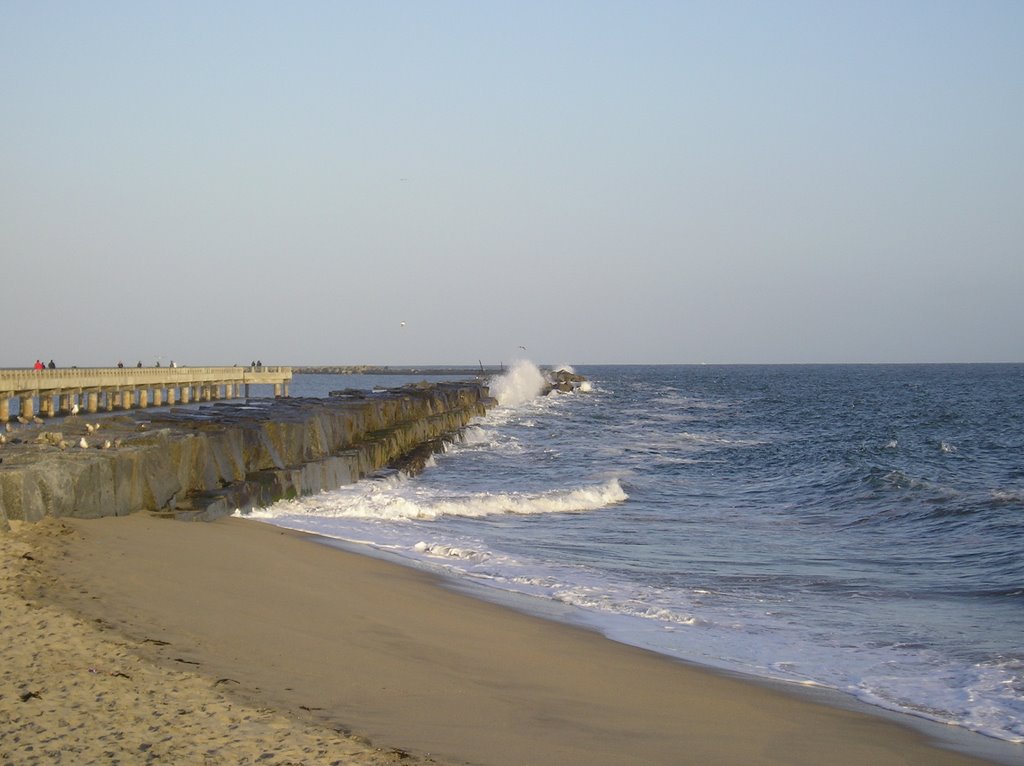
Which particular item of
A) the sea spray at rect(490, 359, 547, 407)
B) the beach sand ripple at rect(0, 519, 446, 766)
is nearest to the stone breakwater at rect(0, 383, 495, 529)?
the beach sand ripple at rect(0, 519, 446, 766)

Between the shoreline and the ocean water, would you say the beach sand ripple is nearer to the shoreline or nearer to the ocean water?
the shoreline

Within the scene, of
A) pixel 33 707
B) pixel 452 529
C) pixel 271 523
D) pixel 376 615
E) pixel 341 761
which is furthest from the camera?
pixel 452 529

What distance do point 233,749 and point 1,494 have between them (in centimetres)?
514

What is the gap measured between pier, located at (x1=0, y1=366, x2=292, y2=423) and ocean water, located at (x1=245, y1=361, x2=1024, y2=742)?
1317cm

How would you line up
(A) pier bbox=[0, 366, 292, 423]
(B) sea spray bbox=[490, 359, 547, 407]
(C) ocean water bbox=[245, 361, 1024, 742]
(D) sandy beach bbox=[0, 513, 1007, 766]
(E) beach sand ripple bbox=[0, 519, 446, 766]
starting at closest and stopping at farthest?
(E) beach sand ripple bbox=[0, 519, 446, 766], (D) sandy beach bbox=[0, 513, 1007, 766], (C) ocean water bbox=[245, 361, 1024, 742], (A) pier bbox=[0, 366, 292, 423], (B) sea spray bbox=[490, 359, 547, 407]

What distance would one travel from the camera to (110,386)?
42000 millimetres

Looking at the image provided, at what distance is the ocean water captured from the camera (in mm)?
7484

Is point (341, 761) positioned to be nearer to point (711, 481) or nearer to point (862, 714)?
point (862, 714)

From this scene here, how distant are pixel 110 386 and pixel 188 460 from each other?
31985 millimetres

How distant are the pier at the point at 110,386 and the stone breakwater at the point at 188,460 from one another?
8790 mm

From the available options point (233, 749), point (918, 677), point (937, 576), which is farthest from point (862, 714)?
point (937, 576)

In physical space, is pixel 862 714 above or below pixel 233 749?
below

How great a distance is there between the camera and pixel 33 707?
182 inches

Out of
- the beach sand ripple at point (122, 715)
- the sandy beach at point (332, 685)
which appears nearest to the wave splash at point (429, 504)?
the sandy beach at point (332, 685)
